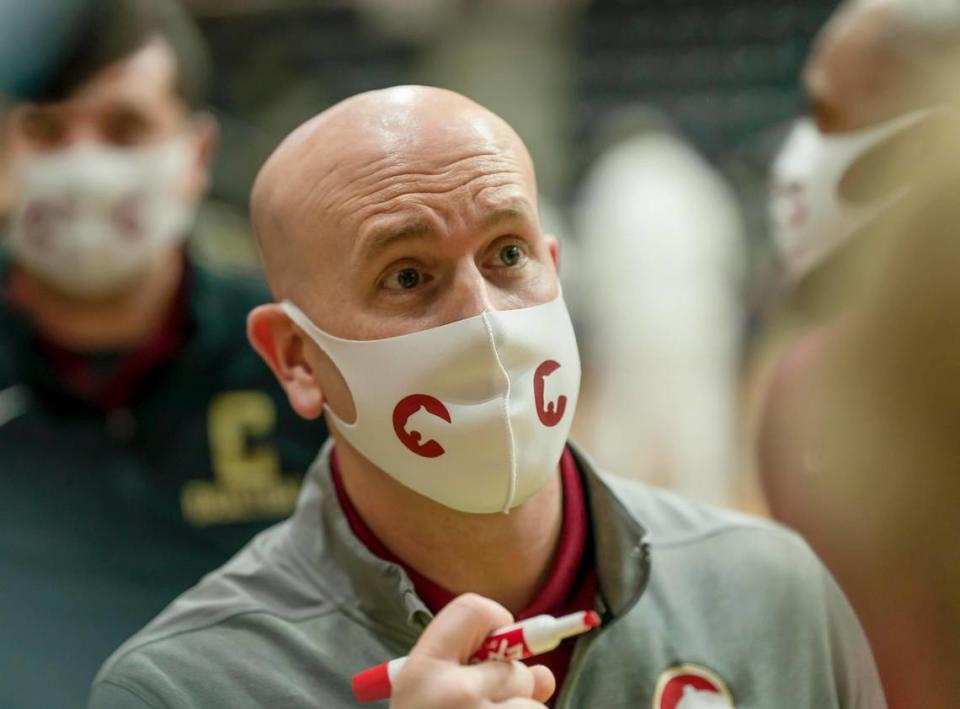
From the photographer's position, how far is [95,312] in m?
2.93

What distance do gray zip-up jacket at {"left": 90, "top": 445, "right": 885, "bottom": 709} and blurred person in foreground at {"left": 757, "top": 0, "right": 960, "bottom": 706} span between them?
86 mm

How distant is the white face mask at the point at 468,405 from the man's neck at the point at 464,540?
0.16ft

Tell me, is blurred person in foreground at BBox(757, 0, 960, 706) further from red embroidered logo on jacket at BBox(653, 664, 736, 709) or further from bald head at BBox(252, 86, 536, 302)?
bald head at BBox(252, 86, 536, 302)

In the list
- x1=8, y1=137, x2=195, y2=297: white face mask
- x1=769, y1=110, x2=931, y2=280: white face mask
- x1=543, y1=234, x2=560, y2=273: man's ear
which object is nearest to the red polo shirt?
x1=543, y1=234, x2=560, y2=273: man's ear

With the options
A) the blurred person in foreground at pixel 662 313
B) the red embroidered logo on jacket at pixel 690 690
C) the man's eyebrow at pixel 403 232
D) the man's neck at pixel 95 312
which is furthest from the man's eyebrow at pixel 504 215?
the blurred person in foreground at pixel 662 313

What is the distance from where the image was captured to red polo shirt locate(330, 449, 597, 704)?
1650 millimetres

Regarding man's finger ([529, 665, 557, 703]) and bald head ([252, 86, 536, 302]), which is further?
bald head ([252, 86, 536, 302])

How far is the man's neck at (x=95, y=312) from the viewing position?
290cm

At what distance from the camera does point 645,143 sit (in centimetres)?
628

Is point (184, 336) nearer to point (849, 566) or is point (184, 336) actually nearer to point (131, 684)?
point (131, 684)

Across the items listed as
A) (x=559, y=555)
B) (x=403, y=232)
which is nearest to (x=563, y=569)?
(x=559, y=555)

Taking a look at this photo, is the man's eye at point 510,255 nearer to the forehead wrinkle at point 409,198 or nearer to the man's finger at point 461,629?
the forehead wrinkle at point 409,198

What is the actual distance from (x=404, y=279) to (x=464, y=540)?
1.09 feet

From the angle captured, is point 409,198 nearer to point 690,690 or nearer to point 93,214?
point 690,690
